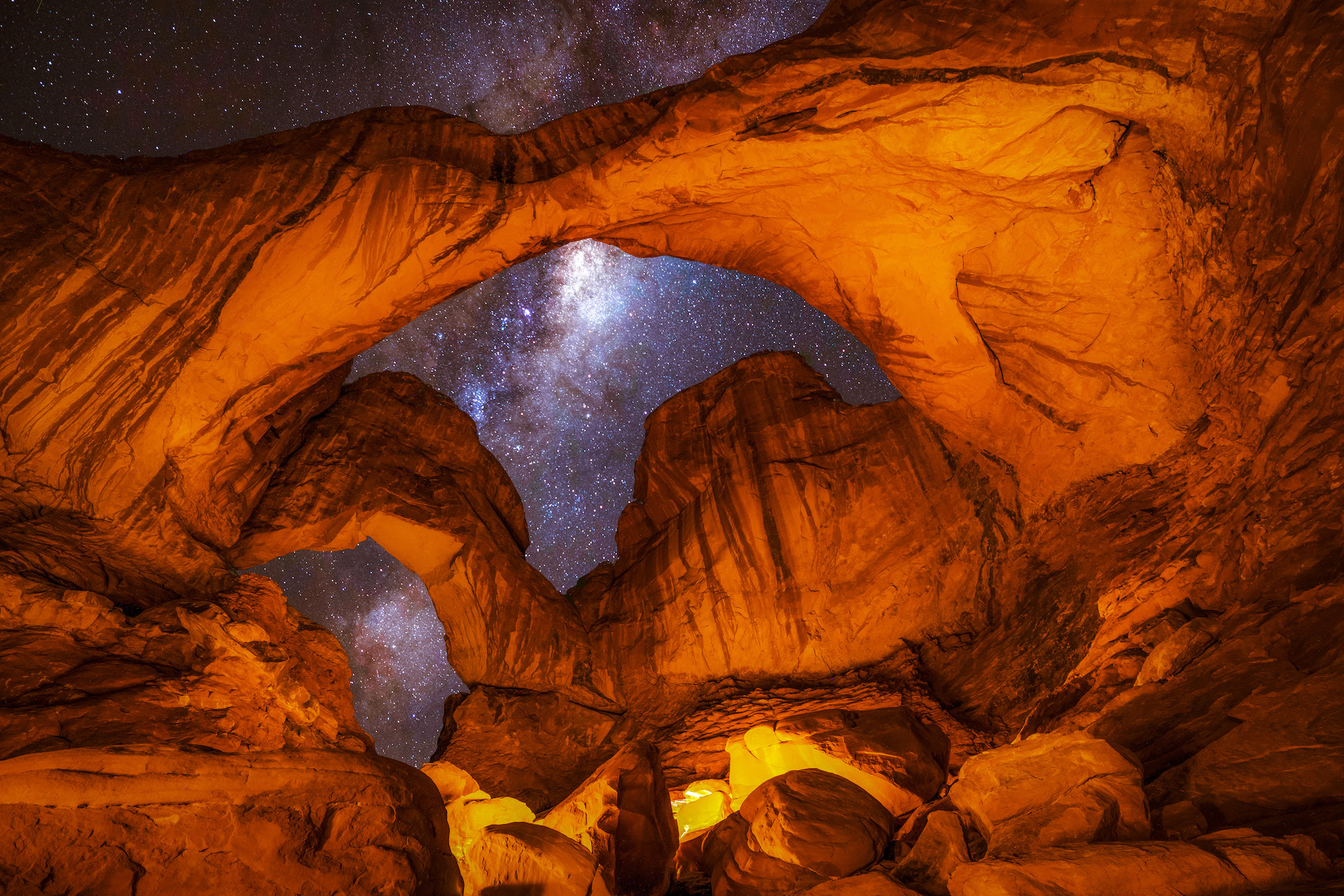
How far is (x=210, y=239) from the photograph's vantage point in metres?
8.07

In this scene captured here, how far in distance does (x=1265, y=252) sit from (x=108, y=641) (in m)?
11.3

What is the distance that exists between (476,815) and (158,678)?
343 cm

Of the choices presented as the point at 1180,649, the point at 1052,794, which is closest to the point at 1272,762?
the point at 1052,794

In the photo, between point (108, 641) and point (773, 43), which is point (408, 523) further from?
point (773, 43)

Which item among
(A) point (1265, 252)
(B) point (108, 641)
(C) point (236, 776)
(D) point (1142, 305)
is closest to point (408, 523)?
(B) point (108, 641)

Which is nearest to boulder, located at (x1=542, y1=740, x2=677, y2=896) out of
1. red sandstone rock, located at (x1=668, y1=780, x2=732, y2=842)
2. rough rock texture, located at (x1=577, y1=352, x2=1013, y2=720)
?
red sandstone rock, located at (x1=668, y1=780, x2=732, y2=842)

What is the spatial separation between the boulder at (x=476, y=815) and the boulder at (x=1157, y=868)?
5232 millimetres

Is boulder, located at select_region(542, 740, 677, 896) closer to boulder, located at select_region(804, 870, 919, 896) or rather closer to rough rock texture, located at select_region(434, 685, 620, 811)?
boulder, located at select_region(804, 870, 919, 896)

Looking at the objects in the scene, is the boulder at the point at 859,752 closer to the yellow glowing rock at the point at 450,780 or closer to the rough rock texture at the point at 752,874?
the rough rock texture at the point at 752,874

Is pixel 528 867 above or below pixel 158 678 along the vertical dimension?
below

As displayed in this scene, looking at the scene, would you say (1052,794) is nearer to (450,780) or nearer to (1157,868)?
(1157,868)

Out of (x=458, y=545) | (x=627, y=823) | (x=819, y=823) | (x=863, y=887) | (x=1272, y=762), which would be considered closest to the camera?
(x=1272, y=762)

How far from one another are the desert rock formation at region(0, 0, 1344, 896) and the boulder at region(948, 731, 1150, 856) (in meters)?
0.06

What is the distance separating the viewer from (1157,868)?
3.50 meters
